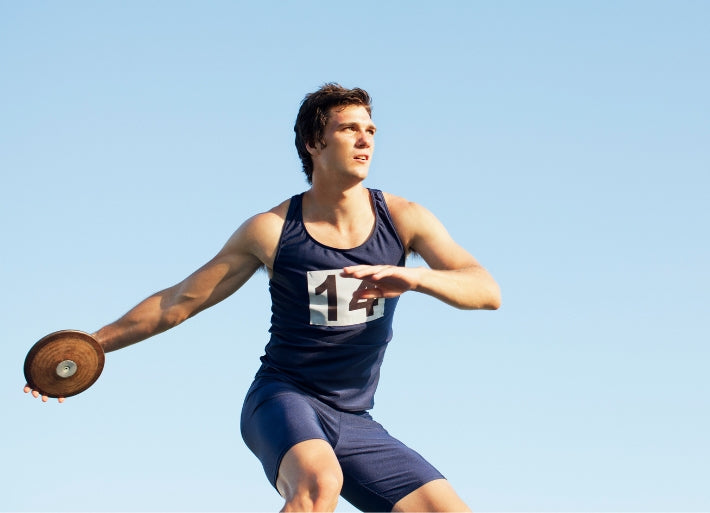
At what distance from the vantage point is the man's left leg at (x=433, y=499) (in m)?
7.31

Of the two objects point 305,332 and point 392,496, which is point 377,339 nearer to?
point 305,332

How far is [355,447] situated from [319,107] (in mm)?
2580

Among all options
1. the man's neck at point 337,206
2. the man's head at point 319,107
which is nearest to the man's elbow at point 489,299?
the man's neck at point 337,206

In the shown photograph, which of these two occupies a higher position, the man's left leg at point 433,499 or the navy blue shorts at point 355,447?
the navy blue shorts at point 355,447

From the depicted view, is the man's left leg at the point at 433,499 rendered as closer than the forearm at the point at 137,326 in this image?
Yes

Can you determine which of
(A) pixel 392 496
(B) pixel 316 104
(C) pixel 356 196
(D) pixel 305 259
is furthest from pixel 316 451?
(B) pixel 316 104

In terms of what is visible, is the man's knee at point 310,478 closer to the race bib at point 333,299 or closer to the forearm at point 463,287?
the race bib at point 333,299

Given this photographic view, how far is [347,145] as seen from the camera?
7.97 metres

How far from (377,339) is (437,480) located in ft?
3.56

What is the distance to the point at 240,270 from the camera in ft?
25.9

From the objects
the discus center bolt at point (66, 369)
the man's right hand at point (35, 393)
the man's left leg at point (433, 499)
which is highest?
the discus center bolt at point (66, 369)

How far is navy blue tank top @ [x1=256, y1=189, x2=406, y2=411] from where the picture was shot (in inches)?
301

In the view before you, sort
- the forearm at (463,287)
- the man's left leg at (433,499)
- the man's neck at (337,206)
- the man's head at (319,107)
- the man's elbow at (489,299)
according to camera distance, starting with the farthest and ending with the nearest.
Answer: the man's head at (319,107), the man's neck at (337,206), the man's left leg at (433,499), the man's elbow at (489,299), the forearm at (463,287)

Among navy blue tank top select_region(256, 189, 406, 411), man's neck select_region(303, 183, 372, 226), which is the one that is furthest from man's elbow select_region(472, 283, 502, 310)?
man's neck select_region(303, 183, 372, 226)
